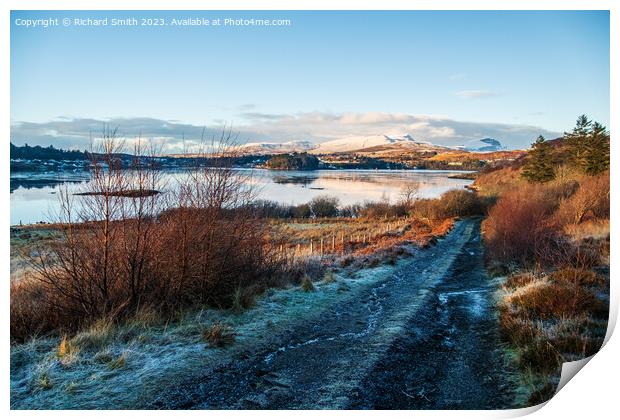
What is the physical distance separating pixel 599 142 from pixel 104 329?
7.15 meters

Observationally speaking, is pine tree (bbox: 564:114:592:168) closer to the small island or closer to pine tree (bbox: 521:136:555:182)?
pine tree (bbox: 521:136:555:182)

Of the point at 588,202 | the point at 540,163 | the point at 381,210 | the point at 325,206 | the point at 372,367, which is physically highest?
the point at 540,163

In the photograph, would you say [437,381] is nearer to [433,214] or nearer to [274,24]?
[274,24]

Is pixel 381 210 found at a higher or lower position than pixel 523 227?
lower

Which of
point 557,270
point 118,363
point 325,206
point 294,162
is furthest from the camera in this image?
point 325,206

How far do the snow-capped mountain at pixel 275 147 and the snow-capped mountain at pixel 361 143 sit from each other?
0.38m

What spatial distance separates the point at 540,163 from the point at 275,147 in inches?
218

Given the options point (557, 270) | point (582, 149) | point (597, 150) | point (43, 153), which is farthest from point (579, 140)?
point (43, 153)

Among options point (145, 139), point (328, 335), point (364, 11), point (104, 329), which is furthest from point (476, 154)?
point (104, 329)

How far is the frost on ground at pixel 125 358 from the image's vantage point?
4.47 metres

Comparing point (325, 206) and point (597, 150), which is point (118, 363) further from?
point (325, 206)

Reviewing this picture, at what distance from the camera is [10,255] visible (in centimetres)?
580

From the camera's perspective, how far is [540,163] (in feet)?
30.6

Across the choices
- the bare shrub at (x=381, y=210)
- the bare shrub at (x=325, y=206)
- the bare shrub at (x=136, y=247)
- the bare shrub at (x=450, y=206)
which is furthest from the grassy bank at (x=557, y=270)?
the bare shrub at (x=381, y=210)
